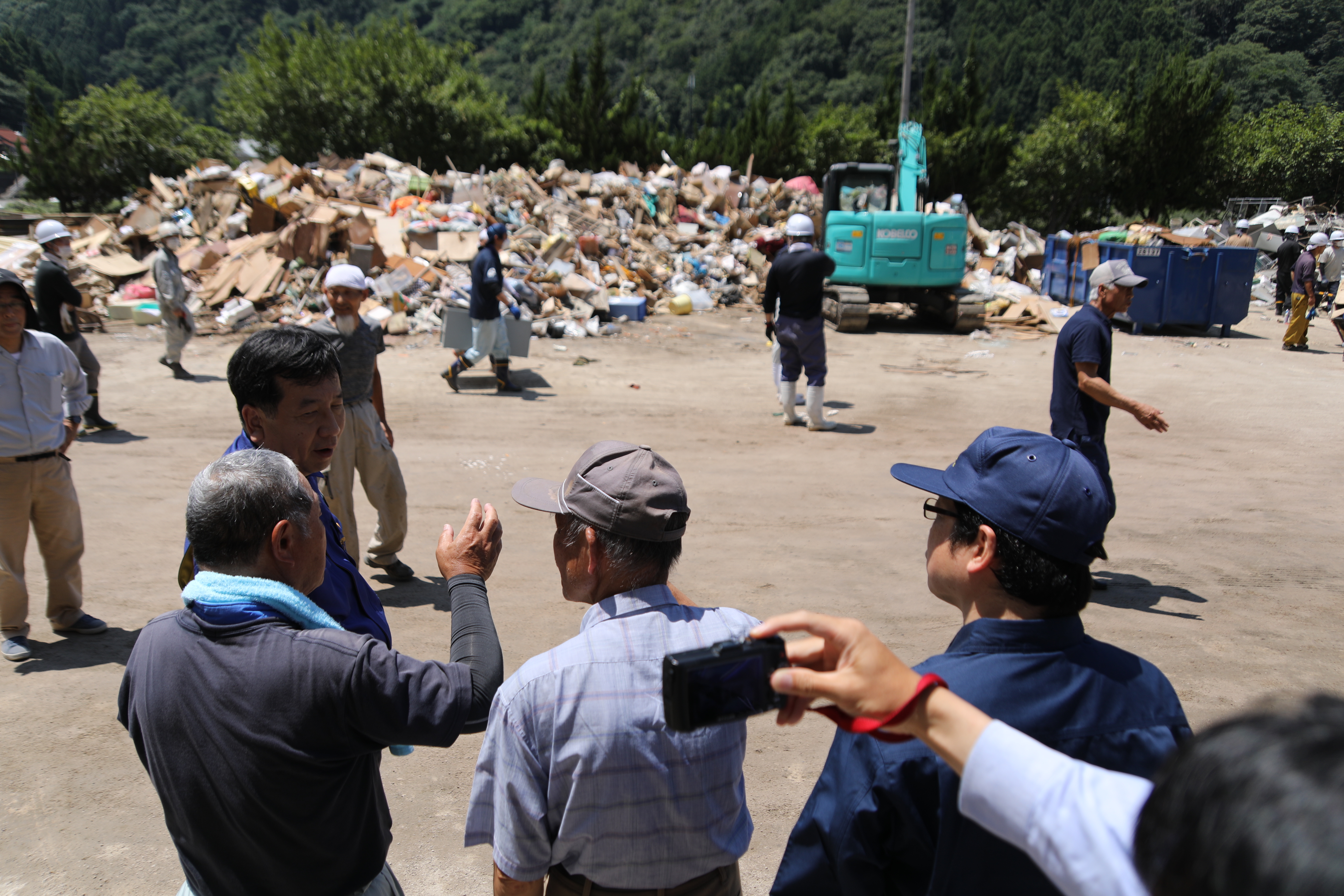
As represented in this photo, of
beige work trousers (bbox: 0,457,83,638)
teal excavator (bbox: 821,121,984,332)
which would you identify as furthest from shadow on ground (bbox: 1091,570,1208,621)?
teal excavator (bbox: 821,121,984,332)

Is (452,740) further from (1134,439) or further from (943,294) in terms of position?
(943,294)

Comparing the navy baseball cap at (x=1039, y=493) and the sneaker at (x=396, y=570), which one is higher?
the navy baseball cap at (x=1039, y=493)

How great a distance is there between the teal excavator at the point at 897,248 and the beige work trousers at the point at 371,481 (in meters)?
11.4

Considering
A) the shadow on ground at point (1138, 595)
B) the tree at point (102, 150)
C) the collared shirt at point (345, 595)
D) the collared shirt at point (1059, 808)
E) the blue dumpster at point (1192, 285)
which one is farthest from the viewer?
the tree at point (102, 150)

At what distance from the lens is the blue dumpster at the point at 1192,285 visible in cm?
1491

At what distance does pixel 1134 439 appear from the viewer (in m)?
9.38

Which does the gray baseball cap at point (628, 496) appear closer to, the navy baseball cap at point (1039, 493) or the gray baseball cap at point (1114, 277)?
the navy baseball cap at point (1039, 493)

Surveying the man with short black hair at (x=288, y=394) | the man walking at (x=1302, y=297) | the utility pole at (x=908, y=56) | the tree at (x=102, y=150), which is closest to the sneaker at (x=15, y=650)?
the man with short black hair at (x=288, y=394)

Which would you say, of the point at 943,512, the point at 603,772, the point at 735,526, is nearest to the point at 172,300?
the point at 735,526

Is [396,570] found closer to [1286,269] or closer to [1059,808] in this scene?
[1059,808]

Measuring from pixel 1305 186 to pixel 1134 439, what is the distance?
30.6 meters

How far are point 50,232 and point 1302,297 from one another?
1618 cm

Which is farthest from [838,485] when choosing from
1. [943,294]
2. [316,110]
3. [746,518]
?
[316,110]

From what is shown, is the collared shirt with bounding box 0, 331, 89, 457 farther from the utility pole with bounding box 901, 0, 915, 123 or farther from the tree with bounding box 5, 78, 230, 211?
the tree with bounding box 5, 78, 230, 211
